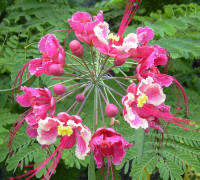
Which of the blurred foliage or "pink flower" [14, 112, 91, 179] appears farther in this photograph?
the blurred foliage

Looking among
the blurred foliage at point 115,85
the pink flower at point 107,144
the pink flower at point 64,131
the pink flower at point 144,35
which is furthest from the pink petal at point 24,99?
the pink flower at point 144,35

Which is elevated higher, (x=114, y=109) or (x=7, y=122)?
(x=114, y=109)

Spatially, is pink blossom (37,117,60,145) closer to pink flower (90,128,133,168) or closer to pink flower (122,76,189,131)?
pink flower (90,128,133,168)

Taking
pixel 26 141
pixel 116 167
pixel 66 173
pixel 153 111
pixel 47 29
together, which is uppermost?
pixel 47 29

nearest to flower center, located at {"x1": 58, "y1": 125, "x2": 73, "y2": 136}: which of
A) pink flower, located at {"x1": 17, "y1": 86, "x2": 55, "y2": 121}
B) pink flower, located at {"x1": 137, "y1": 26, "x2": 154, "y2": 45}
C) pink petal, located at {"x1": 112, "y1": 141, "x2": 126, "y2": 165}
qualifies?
pink flower, located at {"x1": 17, "y1": 86, "x2": 55, "y2": 121}

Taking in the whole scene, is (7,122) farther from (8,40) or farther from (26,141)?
(8,40)

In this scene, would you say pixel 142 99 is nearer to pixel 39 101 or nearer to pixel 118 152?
pixel 118 152

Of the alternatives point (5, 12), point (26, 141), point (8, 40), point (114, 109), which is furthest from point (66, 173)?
point (5, 12)

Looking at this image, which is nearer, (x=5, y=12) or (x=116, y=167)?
(x=116, y=167)
